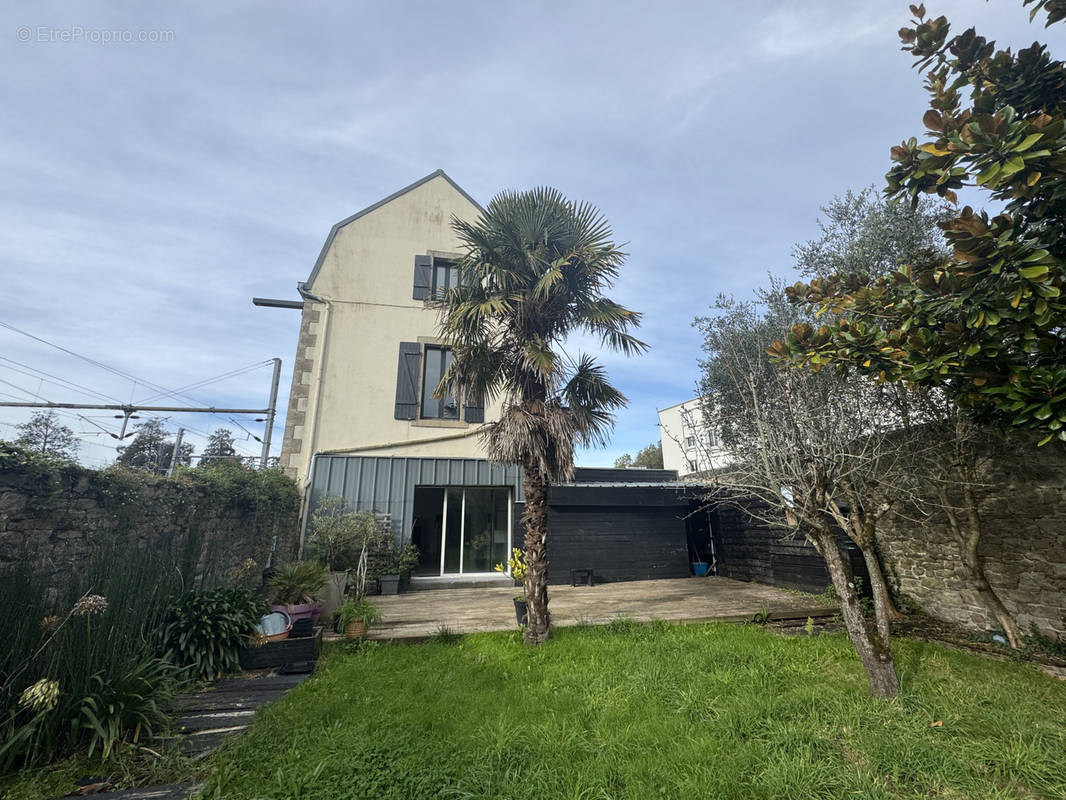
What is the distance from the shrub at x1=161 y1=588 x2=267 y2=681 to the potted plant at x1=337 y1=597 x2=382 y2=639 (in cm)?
126

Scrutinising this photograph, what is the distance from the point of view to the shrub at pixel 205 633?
4.71 metres

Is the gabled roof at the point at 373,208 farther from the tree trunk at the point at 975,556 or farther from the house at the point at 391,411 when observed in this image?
the tree trunk at the point at 975,556

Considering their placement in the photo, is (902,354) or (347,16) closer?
(902,354)

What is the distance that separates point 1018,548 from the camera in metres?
5.67

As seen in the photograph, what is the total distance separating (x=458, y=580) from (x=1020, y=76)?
12.0 metres

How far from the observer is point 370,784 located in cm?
274

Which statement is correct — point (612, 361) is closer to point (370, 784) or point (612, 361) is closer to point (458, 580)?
point (370, 784)

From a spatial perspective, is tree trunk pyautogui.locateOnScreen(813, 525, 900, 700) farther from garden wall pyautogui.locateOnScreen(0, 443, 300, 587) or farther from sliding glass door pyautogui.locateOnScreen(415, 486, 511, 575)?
sliding glass door pyautogui.locateOnScreen(415, 486, 511, 575)

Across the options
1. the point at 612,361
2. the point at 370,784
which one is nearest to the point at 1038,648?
the point at 612,361

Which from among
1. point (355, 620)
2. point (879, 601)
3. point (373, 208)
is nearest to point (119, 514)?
point (355, 620)

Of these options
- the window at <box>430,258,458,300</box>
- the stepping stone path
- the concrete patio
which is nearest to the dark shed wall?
the concrete patio

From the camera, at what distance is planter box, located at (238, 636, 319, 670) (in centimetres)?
509

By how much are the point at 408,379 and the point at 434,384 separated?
0.74 m

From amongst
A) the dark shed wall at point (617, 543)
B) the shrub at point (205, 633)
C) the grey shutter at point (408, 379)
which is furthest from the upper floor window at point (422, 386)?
the shrub at point (205, 633)
